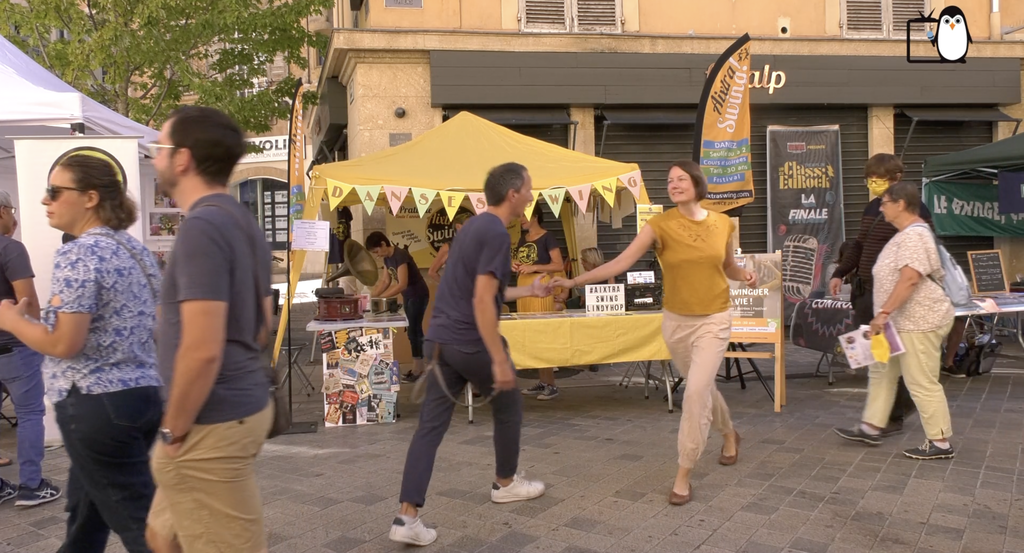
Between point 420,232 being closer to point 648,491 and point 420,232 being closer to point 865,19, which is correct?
point 648,491

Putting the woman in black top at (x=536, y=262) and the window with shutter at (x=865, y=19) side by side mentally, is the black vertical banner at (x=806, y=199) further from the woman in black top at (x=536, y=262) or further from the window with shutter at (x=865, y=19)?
the woman in black top at (x=536, y=262)

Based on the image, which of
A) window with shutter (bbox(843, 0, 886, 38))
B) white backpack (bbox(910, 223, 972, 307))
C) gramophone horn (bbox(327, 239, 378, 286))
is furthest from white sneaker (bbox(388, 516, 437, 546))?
window with shutter (bbox(843, 0, 886, 38))

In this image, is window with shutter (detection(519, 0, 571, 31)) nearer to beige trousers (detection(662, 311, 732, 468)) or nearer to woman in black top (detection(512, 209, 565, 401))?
woman in black top (detection(512, 209, 565, 401))

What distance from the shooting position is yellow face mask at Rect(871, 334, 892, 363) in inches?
197

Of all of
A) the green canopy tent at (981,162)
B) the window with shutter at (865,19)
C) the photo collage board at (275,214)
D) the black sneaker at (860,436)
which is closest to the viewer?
the black sneaker at (860,436)

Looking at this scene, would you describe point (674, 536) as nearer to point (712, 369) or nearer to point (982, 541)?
point (712, 369)

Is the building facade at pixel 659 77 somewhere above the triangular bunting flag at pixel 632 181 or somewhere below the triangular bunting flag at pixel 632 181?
above

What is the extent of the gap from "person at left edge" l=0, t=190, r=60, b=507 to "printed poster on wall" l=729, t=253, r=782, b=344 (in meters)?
5.06

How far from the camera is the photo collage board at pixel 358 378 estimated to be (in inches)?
264

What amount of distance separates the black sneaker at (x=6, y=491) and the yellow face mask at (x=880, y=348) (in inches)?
205

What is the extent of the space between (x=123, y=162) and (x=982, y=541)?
6.18 metres

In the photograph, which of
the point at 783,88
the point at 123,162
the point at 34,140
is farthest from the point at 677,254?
the point at 783,88

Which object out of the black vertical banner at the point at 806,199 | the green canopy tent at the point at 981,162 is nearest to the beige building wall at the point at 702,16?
the black vertical banner at the point at 806,199

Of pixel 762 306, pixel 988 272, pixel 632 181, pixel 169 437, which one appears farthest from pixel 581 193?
pixel 169 437
